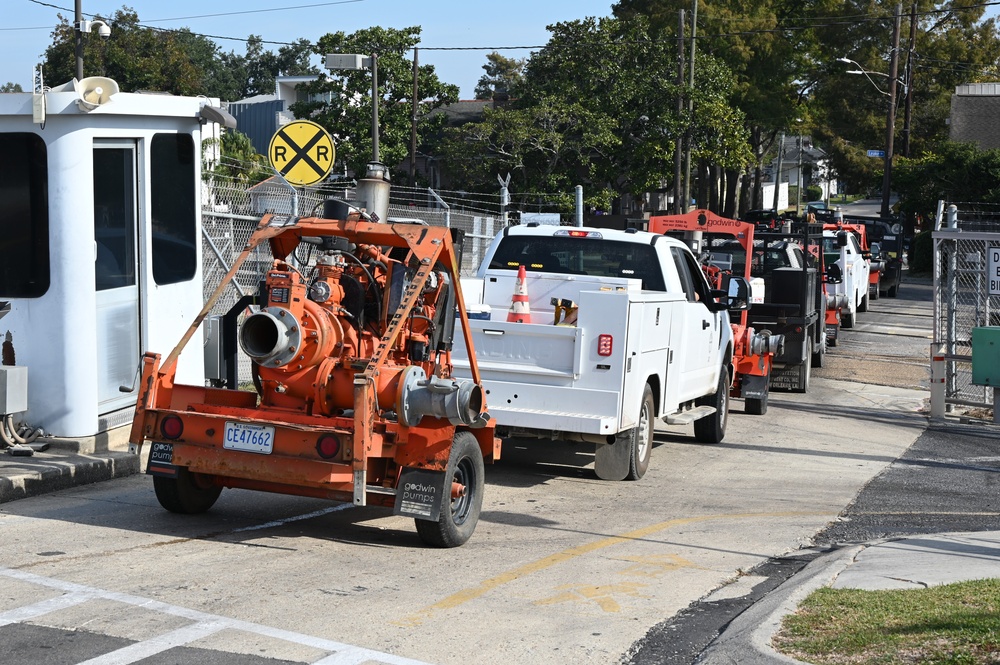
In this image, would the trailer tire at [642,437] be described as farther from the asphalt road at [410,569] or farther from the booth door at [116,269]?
the booth door at [116,269]

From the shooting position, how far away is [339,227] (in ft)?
27.5

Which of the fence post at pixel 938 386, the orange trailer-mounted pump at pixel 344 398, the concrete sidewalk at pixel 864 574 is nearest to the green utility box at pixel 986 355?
the fence post at pixel 938 386

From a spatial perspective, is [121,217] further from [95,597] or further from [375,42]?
[375,42]

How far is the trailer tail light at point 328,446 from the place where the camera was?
25.0ft

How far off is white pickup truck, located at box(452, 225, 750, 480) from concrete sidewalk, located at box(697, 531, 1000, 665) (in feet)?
8.33

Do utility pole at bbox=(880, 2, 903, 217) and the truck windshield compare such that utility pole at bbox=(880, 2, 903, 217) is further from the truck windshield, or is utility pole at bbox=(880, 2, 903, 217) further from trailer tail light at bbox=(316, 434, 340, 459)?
trailer tail light at bbox=(316, 434, 340, 459)

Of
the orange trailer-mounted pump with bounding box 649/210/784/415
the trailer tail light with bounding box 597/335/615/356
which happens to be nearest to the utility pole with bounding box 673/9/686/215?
the orange trailer-mounted pump with bounding box 649/210/784/415

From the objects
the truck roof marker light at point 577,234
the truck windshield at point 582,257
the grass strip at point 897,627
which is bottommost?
the grass strip at point 897,627

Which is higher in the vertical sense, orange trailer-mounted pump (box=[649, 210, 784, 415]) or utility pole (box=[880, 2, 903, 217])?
utility pole (box=[880, 2, 903, 217])

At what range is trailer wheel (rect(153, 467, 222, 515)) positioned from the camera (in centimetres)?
857

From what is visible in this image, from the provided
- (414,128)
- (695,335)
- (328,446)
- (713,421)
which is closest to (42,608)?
(328,446)

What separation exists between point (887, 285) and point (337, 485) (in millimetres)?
31082

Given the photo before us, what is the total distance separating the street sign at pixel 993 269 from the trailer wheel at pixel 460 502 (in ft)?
32.0

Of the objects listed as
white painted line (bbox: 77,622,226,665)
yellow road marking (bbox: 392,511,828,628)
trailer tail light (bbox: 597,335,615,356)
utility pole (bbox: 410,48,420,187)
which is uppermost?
utility pole (bbox: 410,48,420,187)
